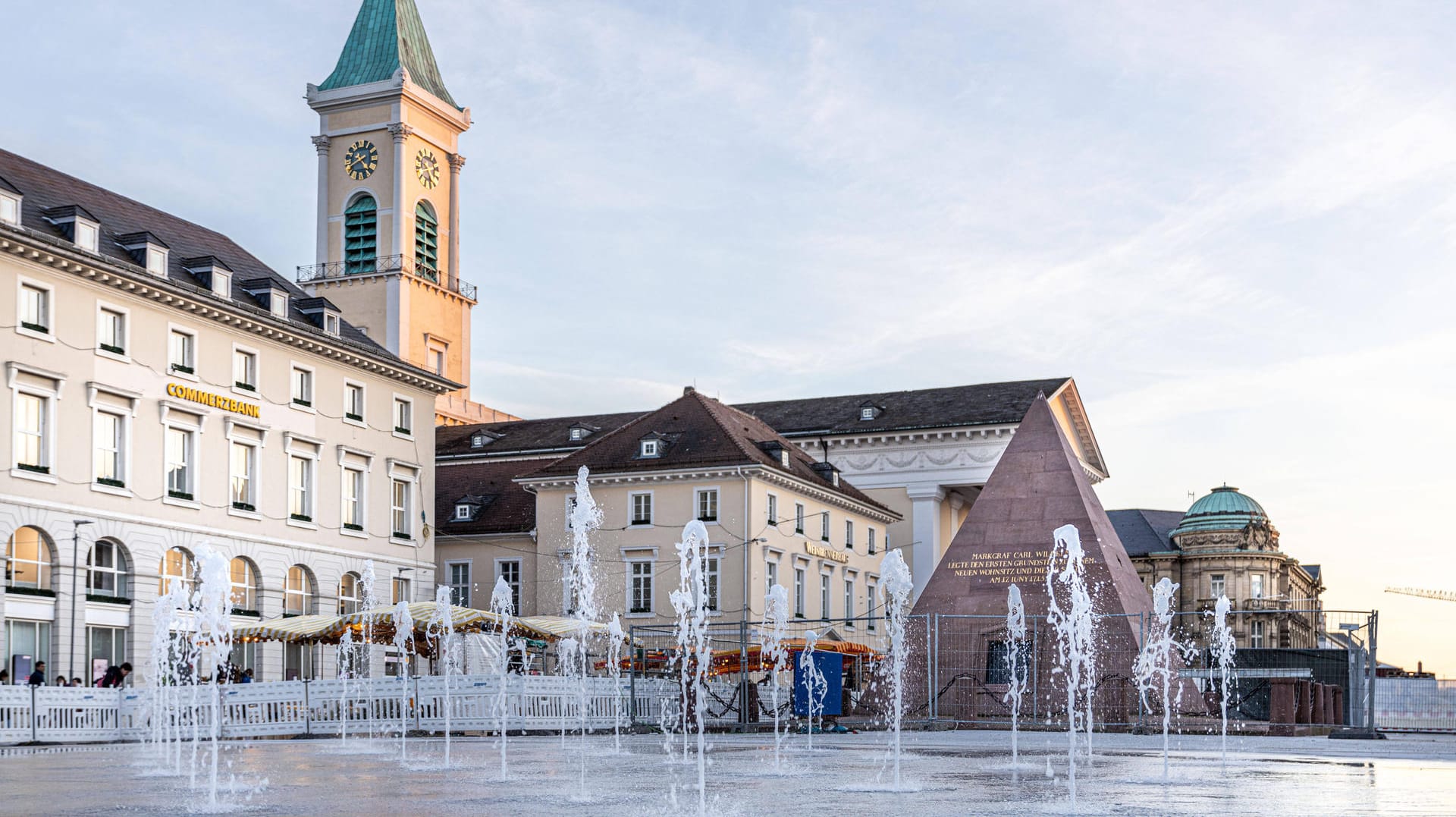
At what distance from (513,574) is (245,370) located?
53.5 feet

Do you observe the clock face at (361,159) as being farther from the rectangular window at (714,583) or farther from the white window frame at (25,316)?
the white window frame at (25,316)

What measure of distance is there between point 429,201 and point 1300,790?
213 feet

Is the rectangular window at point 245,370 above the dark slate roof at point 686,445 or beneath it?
above

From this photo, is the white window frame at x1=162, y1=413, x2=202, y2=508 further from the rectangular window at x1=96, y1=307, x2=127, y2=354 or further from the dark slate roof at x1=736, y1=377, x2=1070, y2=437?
the dark slate roof at x1=736, y1=377, x2=1070, y2=437

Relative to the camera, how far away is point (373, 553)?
5038 centimetres

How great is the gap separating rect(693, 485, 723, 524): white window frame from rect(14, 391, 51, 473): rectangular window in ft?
72.7

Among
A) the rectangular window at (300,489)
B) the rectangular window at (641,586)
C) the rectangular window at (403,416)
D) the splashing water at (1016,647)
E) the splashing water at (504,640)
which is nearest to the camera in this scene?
the splashing water at (504,640)

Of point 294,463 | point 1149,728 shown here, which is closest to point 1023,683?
point 1149,728

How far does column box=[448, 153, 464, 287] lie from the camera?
3041 inches

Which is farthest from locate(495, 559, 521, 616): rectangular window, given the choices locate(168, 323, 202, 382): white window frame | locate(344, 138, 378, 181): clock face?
locate(344, 138, 378, 181): clock face

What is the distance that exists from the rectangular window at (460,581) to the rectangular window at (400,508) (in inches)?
312

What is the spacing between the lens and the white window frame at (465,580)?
6044cm

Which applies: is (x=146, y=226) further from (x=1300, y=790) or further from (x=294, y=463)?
(x=1300, y=790)

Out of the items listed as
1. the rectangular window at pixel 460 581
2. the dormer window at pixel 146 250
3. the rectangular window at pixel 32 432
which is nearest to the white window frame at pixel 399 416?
the rectangular window at pixel 460 581
